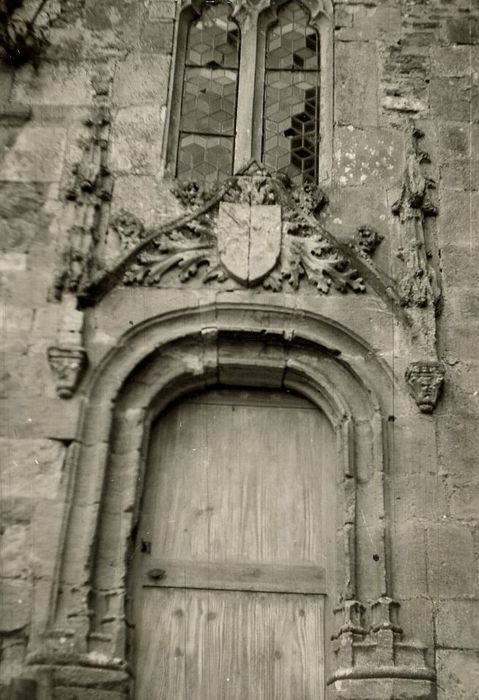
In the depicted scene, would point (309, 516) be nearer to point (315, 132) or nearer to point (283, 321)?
point (283, 321)

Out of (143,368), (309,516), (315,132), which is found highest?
(315,132)

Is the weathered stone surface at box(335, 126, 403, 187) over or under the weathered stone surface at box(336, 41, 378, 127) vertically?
under

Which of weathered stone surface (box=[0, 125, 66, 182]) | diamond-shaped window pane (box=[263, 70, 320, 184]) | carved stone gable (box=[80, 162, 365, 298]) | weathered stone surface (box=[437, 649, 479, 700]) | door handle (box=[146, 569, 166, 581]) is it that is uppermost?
diamond-shaped window pane (box=[263, 70, 320, 184])

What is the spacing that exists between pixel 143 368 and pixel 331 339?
1413 mm

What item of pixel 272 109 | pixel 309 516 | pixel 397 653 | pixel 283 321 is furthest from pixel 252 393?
pixel 272 109

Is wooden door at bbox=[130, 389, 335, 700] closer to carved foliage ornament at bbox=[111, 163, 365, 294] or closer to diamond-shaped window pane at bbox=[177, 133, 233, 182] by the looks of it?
carved foliage ornament at bbox=[111, 163, 365, 294]

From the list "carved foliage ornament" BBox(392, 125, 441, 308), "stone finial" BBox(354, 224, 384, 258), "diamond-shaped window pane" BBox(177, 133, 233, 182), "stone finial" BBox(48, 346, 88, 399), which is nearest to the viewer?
"stone finial" BBox(48, 346, 88, 399)

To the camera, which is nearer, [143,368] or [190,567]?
[190,567]

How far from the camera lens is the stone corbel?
5.51 meters

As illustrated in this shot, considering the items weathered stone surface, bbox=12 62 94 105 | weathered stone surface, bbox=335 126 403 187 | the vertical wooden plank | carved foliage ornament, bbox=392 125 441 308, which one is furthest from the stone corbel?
weathered stone surface, bbox=12 62 94 105

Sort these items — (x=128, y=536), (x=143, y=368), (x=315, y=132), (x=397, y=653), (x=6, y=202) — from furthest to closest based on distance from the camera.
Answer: (x=315, y=132) → (x=6, y=202) → (x=143, y=368) → (x=128, y=536) → (x=397, y=653)

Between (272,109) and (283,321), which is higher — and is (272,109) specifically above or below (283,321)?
above

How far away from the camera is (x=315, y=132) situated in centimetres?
786

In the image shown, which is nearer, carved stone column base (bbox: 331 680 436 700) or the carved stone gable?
carved stone column base (bbox: 331 680 436 700)
